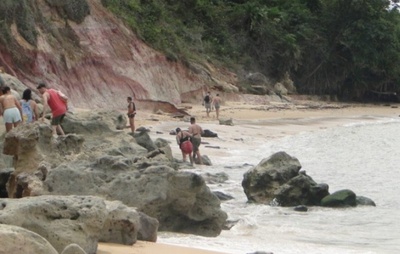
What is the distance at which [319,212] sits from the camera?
546 inches

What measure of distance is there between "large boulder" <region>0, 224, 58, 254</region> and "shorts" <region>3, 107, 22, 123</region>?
7.06m

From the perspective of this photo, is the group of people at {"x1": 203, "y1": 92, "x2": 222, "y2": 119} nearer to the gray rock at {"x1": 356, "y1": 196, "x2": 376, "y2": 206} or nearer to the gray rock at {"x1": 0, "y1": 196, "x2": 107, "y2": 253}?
the gray rock at {"x1": 356, "y1": 196, "x2": 376, "y2": 206}

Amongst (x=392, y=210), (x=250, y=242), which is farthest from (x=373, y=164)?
(x=250, y=242)

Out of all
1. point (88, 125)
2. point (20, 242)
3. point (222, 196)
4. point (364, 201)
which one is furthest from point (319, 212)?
point (20, 242)

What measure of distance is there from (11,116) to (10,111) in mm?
84

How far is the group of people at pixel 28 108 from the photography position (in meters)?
13.1

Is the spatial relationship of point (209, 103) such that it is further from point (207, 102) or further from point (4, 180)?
point (4, 180)

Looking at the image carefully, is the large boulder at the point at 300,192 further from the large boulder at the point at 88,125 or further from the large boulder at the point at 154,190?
Result: the large boulder at the point at 154,190

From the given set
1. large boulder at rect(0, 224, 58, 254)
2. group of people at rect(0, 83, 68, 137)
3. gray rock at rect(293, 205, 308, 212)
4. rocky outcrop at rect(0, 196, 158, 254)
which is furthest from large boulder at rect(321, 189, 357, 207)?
large boulder at rect(0, 224, 58, 254)

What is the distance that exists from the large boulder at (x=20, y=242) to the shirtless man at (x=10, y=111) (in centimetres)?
694

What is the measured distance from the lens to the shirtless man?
42.9 ft

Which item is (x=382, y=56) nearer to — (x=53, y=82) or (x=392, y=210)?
(x=53, y=82)

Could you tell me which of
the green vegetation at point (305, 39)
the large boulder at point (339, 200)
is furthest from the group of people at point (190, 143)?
the green vegetation at point (305, 39)

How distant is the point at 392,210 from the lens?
14.6m
